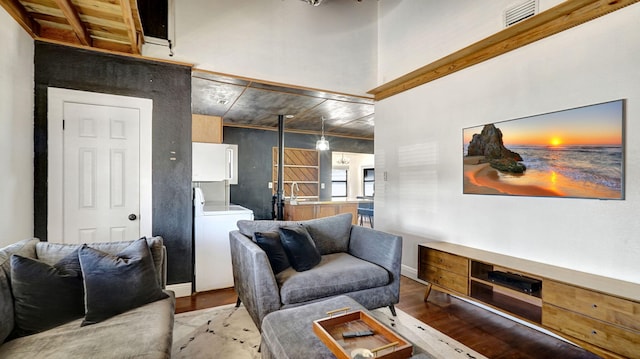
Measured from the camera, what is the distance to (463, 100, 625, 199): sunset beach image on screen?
219 cm

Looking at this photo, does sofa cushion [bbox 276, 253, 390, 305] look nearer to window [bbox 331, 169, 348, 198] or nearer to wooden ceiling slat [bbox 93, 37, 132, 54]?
wooden ceiling slat [bbox 93, 37, 132, 54]

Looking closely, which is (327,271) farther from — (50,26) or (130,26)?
(50,26)

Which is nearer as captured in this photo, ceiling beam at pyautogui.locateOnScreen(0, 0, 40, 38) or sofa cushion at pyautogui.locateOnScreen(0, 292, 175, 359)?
sofa cushion at pyautogui.locateOnScreen(0, 292, 175, 359)

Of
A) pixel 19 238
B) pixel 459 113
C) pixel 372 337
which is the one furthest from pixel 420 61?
pixel 19 238

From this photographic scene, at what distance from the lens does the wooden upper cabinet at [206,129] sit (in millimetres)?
4240

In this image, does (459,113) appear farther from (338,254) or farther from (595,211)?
(338,254)

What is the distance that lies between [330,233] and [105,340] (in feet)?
6.95

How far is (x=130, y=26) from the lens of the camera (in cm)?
254

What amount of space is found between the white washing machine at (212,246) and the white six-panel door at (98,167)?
0.52 m

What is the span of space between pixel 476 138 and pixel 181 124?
320 centimetres

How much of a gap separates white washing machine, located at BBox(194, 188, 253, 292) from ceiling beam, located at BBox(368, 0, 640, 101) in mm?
2892

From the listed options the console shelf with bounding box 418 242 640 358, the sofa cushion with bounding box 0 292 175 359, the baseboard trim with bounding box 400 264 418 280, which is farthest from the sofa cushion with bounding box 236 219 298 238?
the baseboard trim with bounding box 400 264 418 280

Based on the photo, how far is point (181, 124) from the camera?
3309 millimetres

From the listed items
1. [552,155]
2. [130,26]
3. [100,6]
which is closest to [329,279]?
[552,155]
